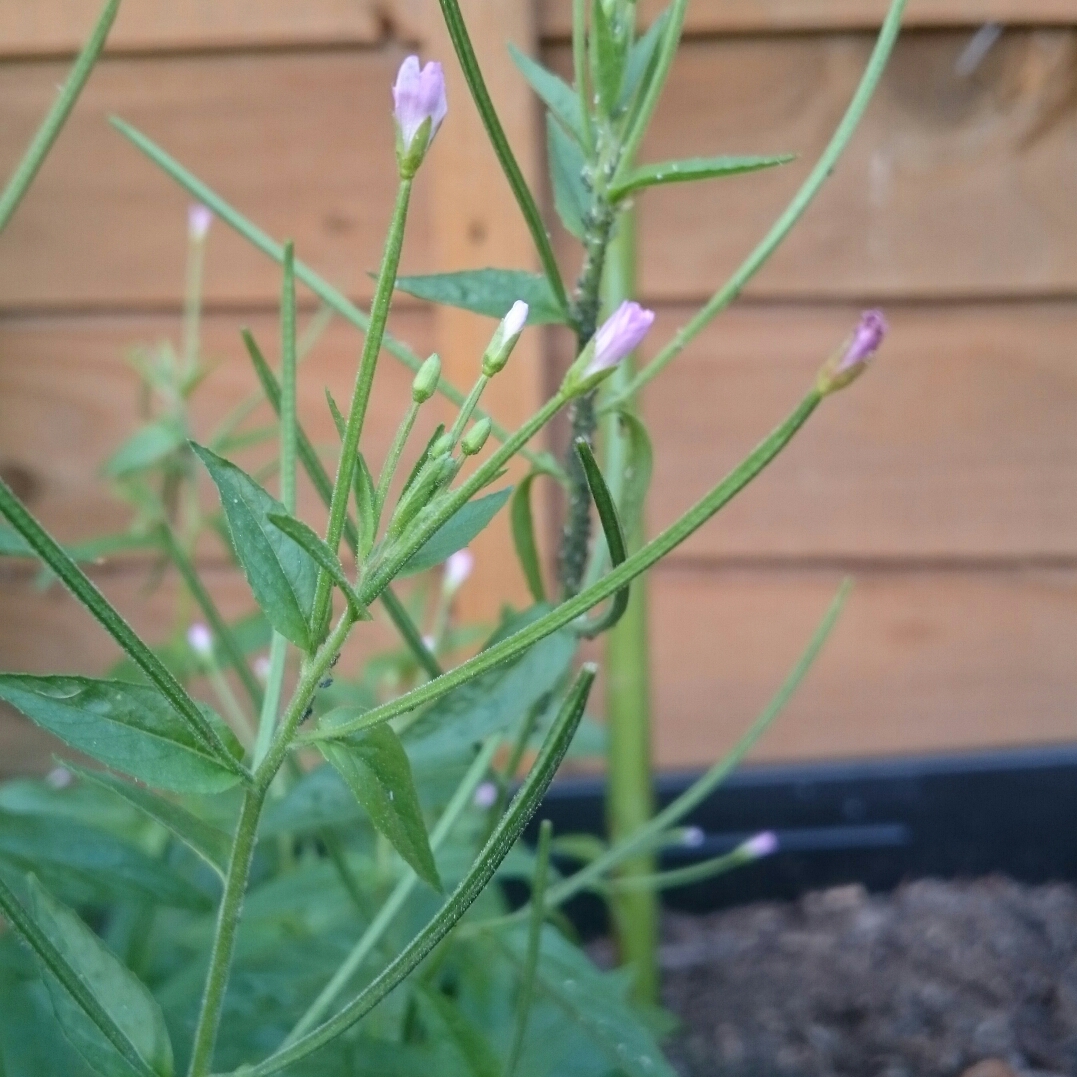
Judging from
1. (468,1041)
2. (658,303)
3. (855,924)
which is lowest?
(468,1041)

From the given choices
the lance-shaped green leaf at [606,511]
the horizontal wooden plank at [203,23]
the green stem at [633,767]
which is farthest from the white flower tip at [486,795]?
the horizontal wooden plank at [203,23]

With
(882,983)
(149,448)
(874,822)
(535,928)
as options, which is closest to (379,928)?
(535,928)

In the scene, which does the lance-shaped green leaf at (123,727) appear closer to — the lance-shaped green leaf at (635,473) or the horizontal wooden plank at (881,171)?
the lance-shaped green leaf at (635,473)

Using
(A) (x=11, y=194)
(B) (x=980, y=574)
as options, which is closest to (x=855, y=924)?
(B) (x=980, y=574)

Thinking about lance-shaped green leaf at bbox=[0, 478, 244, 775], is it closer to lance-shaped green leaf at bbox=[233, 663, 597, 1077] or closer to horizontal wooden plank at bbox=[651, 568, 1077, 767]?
lance-shaped green leaf at bbox=[233, 663, 597, 1077]

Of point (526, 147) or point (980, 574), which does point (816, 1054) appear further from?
point (526, 147)
